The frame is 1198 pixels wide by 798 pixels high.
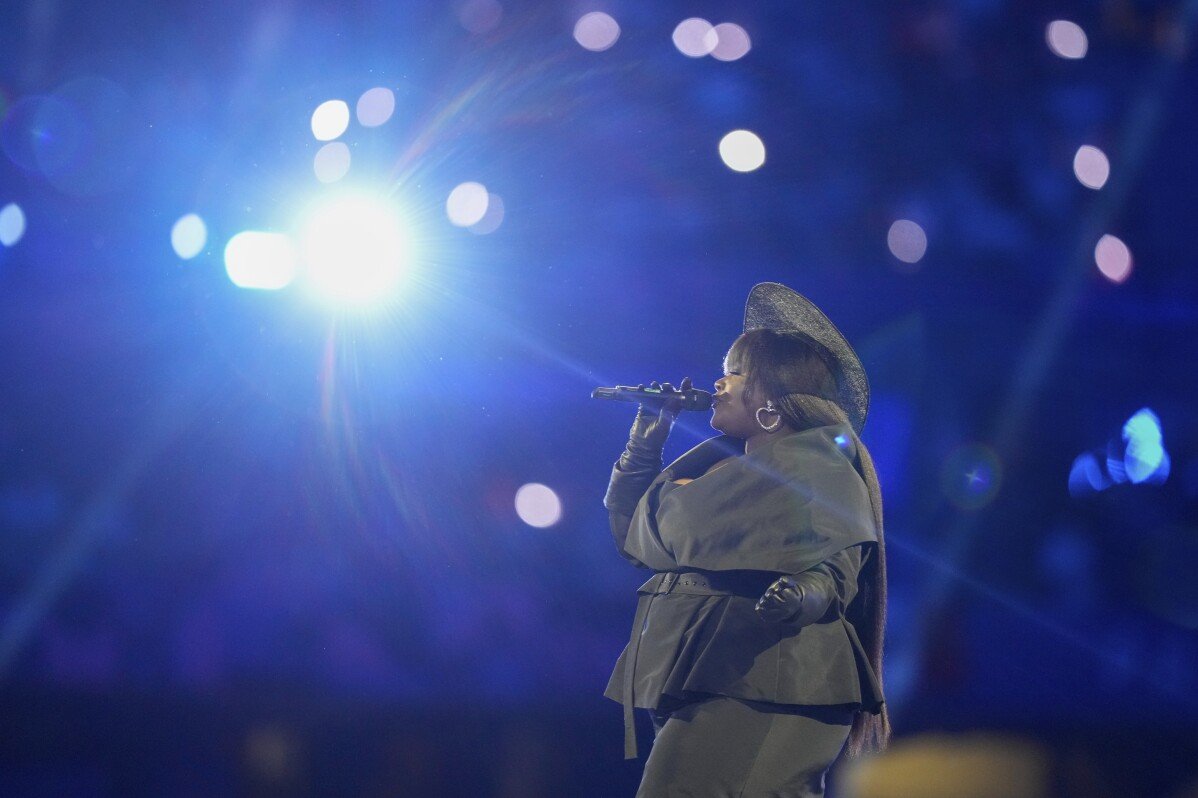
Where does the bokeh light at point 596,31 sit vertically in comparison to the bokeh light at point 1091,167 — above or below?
above

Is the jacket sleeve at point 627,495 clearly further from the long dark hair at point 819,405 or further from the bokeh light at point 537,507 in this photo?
the bokeh light at point 537,507

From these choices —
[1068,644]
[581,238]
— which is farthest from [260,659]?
[1068,644]

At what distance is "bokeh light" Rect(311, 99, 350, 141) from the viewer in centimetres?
308

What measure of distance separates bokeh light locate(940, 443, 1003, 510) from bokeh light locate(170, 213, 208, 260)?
240cm

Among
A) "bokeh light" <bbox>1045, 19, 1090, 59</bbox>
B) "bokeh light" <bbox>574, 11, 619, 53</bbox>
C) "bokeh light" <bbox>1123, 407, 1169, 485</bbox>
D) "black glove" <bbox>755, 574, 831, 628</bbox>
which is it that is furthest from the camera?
"bokeh light" <bbox>1123, 407, 1169, 485</bbox>

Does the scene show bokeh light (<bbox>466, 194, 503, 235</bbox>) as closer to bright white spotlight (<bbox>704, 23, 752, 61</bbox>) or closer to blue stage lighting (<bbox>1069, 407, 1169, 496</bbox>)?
bright white spotlight (<bbox>704, 23, 752, 61</bbox>)

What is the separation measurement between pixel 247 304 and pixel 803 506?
2.09 meters

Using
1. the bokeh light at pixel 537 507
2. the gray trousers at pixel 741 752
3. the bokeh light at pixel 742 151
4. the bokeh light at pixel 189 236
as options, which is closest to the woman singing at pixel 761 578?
the gray trousers at pixel 741 752

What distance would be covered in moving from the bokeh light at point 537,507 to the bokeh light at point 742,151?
Result: 116 cm

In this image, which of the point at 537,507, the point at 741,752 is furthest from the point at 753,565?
the point at 537,507

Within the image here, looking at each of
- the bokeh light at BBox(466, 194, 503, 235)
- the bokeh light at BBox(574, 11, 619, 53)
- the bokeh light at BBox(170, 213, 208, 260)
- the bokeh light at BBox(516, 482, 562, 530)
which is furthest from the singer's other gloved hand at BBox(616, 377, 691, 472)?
the bokeh light at BBox(170, 213, 208, 260)

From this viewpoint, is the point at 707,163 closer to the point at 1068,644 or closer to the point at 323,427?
the point at 323,427

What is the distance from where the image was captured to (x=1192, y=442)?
3514mm

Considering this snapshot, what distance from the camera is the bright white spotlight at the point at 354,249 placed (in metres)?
3.10
